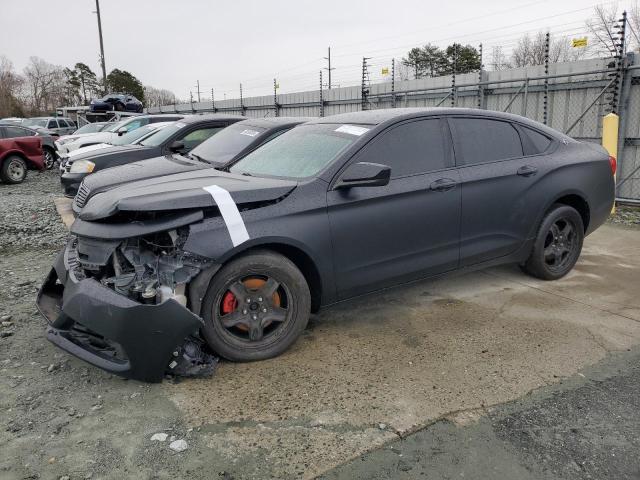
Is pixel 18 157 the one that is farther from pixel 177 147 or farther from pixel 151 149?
pixel 177 147

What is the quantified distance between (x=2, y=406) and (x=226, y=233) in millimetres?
1587

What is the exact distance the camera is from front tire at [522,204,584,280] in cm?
485

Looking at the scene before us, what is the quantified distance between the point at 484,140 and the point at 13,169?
42.3ft

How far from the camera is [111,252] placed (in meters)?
3.21

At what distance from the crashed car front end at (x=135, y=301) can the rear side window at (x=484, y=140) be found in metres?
2.30

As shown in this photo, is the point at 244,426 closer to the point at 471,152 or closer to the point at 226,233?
the point at 226,233

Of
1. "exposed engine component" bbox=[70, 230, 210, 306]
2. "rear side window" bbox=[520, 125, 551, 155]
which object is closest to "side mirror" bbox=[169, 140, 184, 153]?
"exposed engine component" bbox=[70, 230, 210, 306]

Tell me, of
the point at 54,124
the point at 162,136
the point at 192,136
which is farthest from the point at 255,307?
the point at 54,124

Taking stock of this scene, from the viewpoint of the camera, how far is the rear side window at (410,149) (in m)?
3.97

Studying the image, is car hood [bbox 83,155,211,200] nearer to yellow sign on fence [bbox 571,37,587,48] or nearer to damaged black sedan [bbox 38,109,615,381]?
damaged black sedan [bbox 38,109,615,381]

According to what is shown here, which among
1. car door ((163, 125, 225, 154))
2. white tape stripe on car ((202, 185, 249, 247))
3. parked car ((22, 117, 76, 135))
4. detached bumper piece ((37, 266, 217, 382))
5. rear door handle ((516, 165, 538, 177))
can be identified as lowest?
detached bumper piece ((37, 266, 217, 382))

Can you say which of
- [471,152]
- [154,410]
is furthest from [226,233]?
[471,152]

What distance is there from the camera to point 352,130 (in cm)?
410

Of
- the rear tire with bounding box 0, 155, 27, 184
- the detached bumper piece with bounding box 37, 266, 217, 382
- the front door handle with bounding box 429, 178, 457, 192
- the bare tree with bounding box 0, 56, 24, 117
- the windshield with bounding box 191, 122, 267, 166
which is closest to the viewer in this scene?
the detached bumper piece with bounding box 37, 266, 217, 382
